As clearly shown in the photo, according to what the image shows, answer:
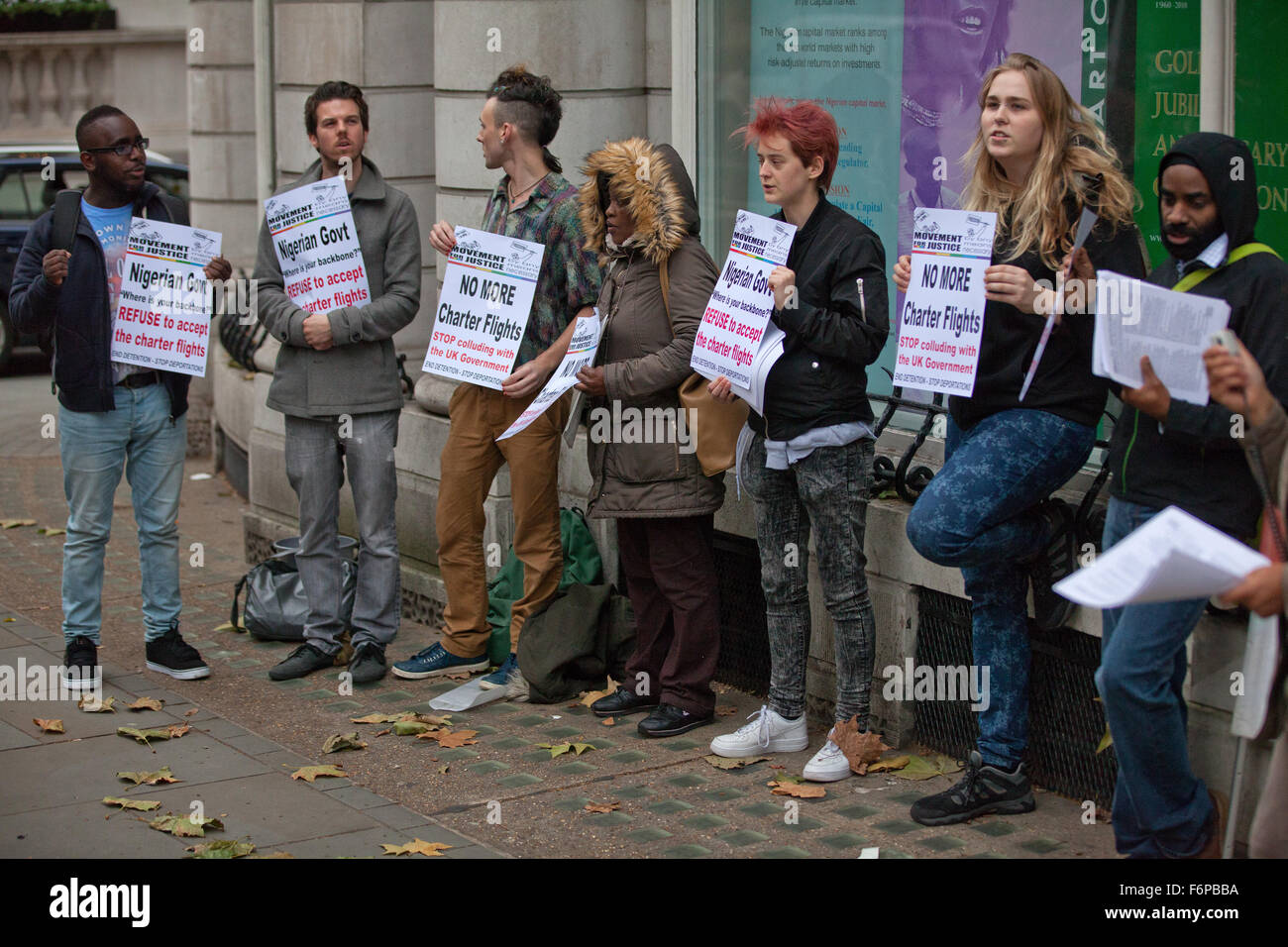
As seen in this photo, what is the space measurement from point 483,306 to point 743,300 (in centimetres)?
143

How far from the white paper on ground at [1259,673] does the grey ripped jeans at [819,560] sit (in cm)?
176

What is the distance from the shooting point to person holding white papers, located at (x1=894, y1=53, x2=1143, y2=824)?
5.12 metres

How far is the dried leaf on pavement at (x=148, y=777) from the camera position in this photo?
598 centimetres

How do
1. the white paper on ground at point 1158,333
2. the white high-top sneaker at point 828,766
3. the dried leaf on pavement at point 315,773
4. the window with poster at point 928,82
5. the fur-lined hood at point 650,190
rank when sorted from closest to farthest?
the white paper on ground at point 1158,333
the window with poster at point 928,82
the white high-top sneaker at point 828,766
the dried leaf on pavement at point 315,773
the fur-lined hood at point 650,190

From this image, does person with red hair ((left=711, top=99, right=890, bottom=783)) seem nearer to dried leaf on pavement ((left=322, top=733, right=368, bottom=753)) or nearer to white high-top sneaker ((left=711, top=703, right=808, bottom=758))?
white high-top sneaker ((left=711, top=703, right=808, bottom=758))

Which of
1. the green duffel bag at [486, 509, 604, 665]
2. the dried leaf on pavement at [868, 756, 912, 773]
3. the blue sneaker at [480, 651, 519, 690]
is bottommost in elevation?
the dried leaf on pavement at [868, 756, 912, 773]

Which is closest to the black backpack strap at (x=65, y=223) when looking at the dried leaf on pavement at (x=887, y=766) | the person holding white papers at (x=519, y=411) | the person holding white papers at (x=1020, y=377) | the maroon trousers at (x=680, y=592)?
the person holding white papers at (x=519, y=411)

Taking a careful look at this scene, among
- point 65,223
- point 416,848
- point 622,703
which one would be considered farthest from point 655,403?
point 65,223

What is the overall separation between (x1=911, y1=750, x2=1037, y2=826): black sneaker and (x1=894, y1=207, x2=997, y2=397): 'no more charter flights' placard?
4.28ft

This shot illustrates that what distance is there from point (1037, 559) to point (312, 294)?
131 inches

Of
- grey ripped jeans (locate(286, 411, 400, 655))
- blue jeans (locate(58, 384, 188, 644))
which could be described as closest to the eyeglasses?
blue jeans (locate(58, 384, 188, 644))

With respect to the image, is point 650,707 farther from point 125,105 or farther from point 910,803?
point 125,105

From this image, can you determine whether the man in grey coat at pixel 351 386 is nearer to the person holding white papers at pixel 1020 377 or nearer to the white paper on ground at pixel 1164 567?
the person holding white papers at pixel 1020 377
